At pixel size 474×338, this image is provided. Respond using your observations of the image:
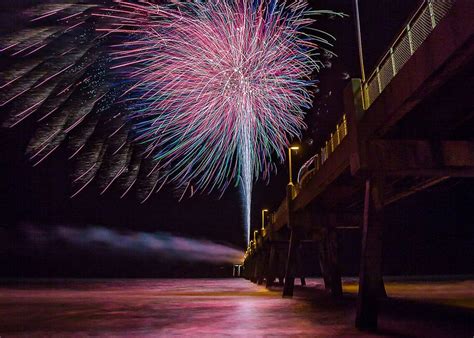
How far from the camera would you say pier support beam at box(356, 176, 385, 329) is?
1263 centimetres

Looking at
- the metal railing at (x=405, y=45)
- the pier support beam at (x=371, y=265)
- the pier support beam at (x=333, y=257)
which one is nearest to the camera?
the metal railing at (x=405, y=45)

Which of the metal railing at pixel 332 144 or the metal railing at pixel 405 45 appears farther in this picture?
the metal railing at pixel 332 144

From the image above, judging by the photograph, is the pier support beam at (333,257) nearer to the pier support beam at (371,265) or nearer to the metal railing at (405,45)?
the pier support beam at (371,265)

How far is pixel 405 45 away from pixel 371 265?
244 inches

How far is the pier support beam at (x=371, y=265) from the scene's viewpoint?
1263cm

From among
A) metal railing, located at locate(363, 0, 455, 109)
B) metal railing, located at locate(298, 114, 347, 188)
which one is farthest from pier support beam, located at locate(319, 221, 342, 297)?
metal railing, located at locate(363, 0, 455, 109)

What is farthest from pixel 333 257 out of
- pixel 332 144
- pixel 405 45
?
pixel 405 45

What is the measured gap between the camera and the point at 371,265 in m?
12.9

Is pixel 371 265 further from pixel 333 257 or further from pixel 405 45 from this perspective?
pixel 333 257

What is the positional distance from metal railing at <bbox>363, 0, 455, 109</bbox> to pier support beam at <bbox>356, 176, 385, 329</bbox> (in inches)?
121

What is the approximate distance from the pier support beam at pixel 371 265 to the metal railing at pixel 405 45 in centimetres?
308

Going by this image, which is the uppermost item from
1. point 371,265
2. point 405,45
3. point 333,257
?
point 405,45

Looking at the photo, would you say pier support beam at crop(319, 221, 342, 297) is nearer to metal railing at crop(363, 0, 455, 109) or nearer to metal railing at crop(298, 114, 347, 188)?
metal railing at crop(298, 114, 347, 188)

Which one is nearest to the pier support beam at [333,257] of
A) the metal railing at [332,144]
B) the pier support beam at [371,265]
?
the metal railing at [332,144]
